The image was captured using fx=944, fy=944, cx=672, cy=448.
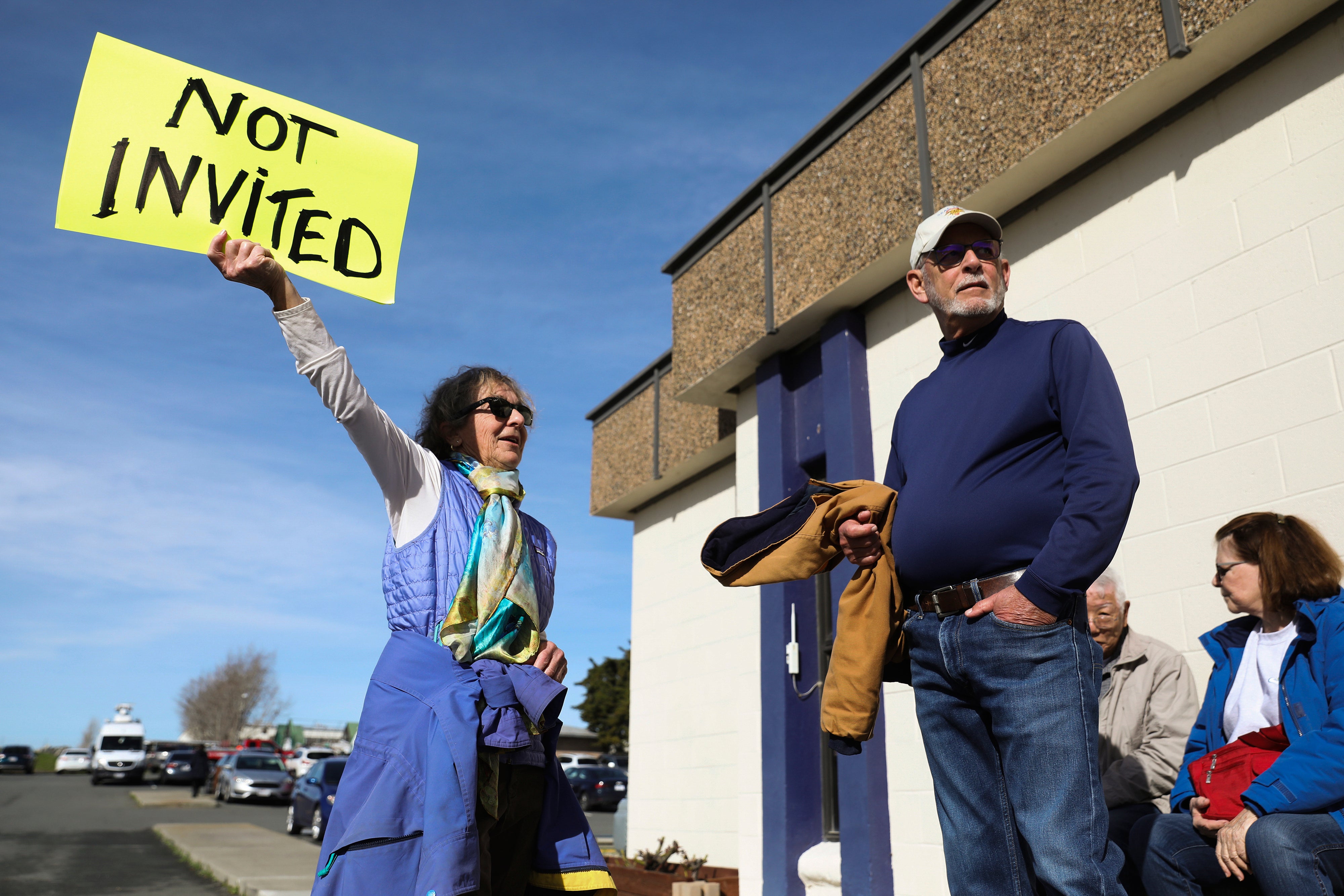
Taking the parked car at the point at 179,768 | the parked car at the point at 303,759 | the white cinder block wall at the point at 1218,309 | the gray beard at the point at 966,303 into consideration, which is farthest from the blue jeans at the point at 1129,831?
the parked car at the point at 179,768

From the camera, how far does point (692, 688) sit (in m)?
9.15

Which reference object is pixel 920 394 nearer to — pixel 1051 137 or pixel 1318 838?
pixel 1318 838

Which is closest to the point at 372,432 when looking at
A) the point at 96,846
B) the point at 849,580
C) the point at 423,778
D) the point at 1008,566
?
the point at 423,778

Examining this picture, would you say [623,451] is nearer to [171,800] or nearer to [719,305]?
[719,305]

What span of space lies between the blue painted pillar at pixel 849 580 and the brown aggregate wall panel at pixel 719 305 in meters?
0.79

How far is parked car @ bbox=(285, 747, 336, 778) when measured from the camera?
3519cm

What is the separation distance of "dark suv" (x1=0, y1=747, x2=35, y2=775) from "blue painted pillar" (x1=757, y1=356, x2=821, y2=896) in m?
60.6

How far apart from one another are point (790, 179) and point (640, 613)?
5.38 metres

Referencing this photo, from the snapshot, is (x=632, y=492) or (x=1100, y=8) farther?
(x=632, y=492)

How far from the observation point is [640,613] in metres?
10.5

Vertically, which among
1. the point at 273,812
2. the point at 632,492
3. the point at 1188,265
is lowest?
the point at 273,812

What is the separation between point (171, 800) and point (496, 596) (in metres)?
28.3

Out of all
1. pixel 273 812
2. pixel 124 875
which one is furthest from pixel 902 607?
pixel 273 812

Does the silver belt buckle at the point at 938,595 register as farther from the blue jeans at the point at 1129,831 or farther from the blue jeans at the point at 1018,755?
the blue jeans at the point at 1129,831
